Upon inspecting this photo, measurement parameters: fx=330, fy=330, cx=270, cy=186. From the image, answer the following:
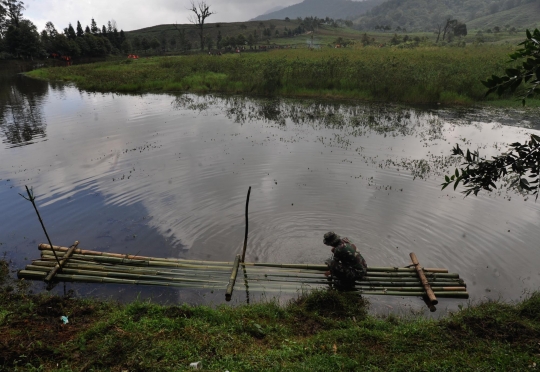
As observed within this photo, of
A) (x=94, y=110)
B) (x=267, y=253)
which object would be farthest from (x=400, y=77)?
(x=94, y=110)

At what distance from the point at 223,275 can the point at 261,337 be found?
8.08 ft

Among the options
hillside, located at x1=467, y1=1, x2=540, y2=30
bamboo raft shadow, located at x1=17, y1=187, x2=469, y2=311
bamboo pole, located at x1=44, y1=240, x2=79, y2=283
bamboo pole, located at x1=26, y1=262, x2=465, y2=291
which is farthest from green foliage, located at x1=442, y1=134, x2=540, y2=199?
hillside, located at x1=467, y1=1, x2=540, y2=30

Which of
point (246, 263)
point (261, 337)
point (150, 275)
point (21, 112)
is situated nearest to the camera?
point (261, 337)

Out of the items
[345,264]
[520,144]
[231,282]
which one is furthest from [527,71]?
[231,282]

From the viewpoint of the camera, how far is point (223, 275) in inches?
334

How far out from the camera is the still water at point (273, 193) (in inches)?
378

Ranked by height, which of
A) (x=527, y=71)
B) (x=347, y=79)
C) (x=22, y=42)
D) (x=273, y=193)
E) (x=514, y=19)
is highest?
(x=514, y=19)

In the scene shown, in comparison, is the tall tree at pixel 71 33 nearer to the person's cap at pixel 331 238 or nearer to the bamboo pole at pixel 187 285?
the bamboo pole at pixel 187 285

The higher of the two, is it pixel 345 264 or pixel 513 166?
pixel 513 166

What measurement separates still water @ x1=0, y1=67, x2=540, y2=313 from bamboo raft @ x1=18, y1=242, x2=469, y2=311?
0.31 m

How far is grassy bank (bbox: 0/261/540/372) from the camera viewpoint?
536 centimetres

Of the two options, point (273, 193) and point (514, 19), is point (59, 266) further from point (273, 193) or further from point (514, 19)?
point (514, 19)

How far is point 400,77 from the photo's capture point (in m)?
27.3

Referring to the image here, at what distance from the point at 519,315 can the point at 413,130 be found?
15.4 meters
